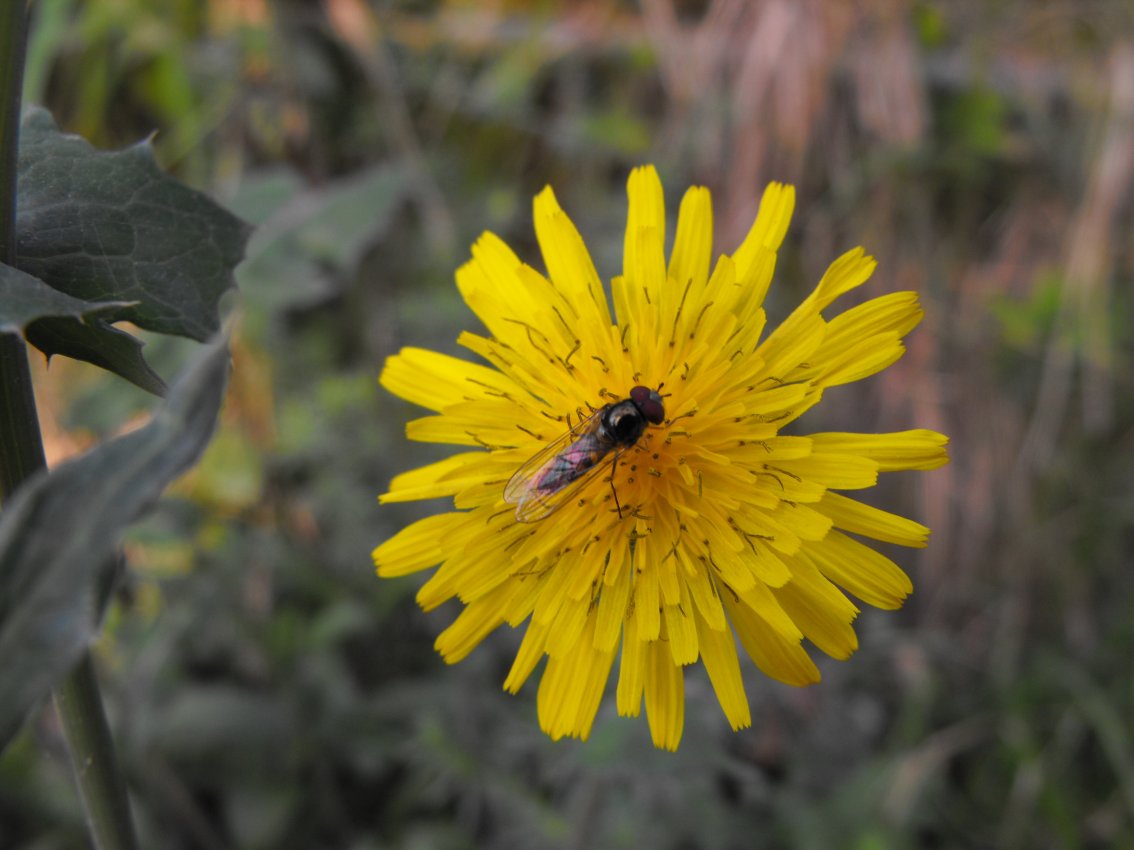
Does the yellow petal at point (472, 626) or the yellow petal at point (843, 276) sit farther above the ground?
the yellow petal at point (843, 276)

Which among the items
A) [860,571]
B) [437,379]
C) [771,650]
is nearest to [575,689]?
[771,650]

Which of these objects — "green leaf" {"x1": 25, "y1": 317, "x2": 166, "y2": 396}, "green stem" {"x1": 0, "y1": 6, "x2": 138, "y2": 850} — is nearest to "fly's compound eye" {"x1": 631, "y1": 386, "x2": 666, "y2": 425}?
"green leaf" {"x1": 25, "y1": 317, "x2": 166, "y2": 396}

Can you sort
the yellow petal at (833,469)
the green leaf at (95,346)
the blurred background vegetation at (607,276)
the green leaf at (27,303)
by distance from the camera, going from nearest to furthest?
the green leaf at (27,303), the green leaf at (95,346), the yellow petal at (833,469), the blurred background vegetation at (607,276)

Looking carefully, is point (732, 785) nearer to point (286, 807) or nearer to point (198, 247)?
point (286, 807)

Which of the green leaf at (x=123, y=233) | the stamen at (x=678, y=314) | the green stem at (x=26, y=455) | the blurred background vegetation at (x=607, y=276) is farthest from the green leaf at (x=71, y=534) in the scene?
the blurred background vegetation at (x=607, y=276)

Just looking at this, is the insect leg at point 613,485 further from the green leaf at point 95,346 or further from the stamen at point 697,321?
the green leaf at point 95,346

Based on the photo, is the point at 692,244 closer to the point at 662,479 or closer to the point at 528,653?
the point at 662,479
